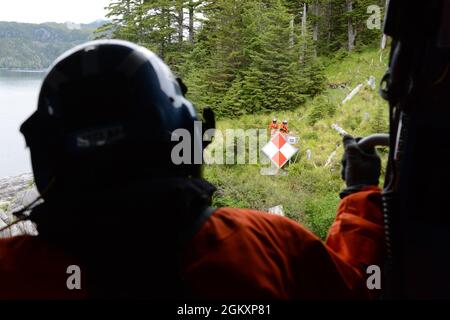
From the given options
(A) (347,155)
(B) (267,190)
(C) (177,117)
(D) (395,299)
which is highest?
(C) (177,117)

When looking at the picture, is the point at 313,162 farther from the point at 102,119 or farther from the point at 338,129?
the point at 102,119

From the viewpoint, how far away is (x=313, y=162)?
6.41 m

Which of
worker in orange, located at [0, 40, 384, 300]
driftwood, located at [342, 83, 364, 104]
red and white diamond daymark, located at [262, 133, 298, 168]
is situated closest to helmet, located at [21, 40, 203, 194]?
worker in orange, located at [0, 40, 384, 300]

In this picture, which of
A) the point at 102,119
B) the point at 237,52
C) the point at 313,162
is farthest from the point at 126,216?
the point at 237,52

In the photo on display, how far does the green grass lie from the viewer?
5.01 metres

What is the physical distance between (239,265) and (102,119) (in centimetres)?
32

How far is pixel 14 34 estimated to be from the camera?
4.21m

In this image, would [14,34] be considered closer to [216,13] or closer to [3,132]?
[3,132]

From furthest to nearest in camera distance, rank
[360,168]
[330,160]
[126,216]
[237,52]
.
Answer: [237,52], [330,160], [360,168], [126,216]

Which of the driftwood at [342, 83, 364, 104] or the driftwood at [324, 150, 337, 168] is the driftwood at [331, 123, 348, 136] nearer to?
the driftwood at [324, 150, 337, 168]

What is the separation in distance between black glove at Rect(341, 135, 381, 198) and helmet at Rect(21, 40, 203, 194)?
18.4 inches

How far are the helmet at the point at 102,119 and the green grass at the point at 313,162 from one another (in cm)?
357

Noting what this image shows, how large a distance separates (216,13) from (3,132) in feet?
23.1
